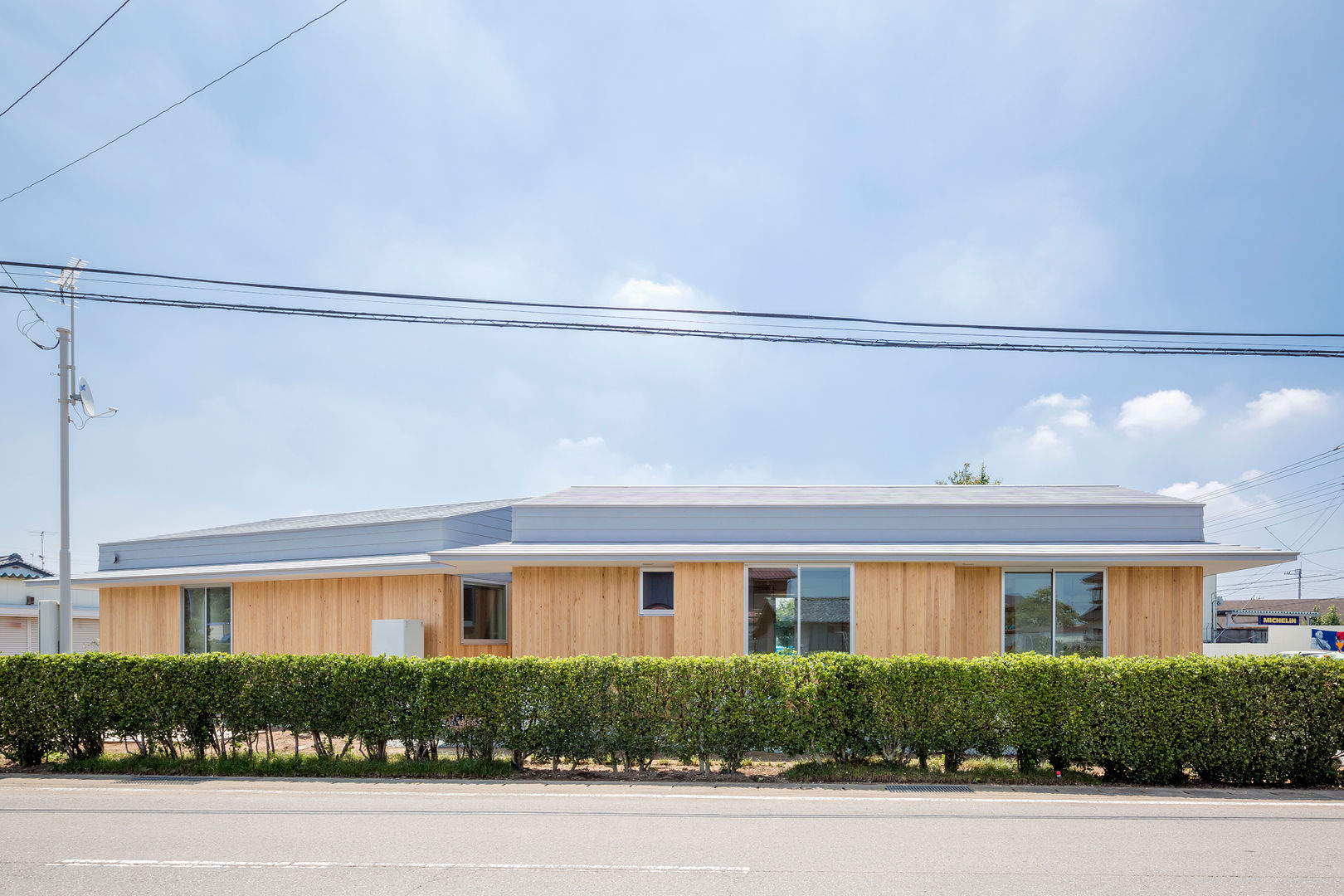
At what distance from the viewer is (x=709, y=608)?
13.5 metres

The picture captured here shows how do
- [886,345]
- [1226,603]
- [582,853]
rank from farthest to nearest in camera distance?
[1226,603] → [886,345] → [582,853]

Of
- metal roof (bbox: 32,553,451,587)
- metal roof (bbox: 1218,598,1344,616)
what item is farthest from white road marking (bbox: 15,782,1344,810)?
metal roof (bbox: 1218,598,1344,616)

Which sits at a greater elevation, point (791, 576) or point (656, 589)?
point (791, 576)

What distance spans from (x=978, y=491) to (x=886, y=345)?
15.7 feet

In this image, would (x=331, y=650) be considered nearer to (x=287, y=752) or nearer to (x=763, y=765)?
(x=287, y=752)

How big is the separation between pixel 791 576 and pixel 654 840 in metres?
6.65

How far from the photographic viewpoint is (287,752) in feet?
39.5

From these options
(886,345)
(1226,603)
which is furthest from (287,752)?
(1226,603)

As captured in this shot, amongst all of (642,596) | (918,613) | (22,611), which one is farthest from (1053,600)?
(22,611)

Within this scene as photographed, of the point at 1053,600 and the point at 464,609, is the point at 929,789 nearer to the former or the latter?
the point at 1053,600

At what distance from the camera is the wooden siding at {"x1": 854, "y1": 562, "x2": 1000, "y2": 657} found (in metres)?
13.2

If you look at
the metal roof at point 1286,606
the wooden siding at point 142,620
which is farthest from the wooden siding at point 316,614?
the metal roof at point 1286,606

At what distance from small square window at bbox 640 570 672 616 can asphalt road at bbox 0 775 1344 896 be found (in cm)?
433

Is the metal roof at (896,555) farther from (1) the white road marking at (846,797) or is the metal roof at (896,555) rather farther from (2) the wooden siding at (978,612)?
(1) the white road marking at (846,797)
